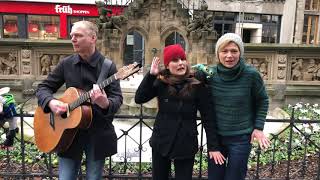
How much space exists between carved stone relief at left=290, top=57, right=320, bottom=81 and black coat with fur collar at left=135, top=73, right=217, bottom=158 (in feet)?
23.4

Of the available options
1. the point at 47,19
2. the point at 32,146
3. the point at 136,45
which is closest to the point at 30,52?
the point at 32,146

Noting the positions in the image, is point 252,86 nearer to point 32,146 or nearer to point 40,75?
point 32,146

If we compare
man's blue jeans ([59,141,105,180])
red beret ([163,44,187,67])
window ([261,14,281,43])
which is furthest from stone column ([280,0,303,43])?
man's blue jeans ([59,141,105,180])

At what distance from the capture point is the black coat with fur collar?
2975 millimetres

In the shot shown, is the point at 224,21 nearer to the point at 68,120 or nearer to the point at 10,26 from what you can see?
the point at 10,26

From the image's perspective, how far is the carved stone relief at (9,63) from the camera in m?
9.25

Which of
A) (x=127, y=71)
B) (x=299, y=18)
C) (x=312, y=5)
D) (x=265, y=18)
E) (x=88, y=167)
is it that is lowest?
(x=88, y=167)

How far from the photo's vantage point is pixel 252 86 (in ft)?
9.77

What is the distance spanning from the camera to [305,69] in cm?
954

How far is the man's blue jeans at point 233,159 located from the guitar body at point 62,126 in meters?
1.09

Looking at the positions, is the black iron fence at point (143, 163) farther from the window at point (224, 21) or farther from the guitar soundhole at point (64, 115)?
the window at point (224, 21)

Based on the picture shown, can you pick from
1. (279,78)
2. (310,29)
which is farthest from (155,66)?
(310,29)

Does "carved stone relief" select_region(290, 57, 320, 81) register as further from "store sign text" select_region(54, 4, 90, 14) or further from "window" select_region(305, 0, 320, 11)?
"window" select_region(305, 0, 320, 11)

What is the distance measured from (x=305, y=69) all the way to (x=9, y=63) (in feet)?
24.2
